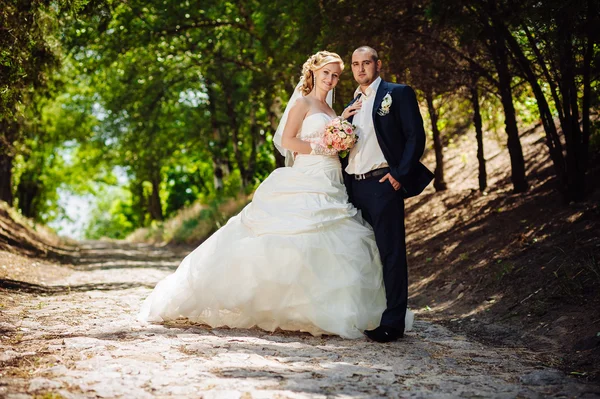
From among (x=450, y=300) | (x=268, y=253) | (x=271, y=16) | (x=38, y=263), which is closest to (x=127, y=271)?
(x=38, y=263)

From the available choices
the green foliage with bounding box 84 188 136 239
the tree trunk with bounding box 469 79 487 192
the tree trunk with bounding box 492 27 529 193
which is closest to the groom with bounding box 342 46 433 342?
the tree trunk with bounding box 492 27 529 193

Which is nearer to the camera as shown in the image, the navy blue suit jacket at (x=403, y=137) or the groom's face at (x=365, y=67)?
the navy blue suit jacket at (x=403, y=137)

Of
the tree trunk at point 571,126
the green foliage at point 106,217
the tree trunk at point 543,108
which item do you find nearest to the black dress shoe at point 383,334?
the tree trunk at point 571,126

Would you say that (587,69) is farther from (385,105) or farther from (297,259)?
(297,259)

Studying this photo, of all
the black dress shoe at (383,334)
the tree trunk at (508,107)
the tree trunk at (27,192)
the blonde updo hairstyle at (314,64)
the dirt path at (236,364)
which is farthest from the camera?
the tree trunk at (27,192)

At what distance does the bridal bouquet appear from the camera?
21.0 ft

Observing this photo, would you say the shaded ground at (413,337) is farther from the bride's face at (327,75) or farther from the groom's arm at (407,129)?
the bride's face at (327,75)

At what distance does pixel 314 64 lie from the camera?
7.08m

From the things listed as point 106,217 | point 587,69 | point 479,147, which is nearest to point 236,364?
point 587,69

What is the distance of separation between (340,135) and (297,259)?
4.08 feet

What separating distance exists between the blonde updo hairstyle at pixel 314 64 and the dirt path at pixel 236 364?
8.66ft

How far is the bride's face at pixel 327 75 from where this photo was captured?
7.02 m

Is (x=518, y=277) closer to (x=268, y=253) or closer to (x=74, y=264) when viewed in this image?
(x=268, y=253)

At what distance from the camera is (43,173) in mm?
44125
